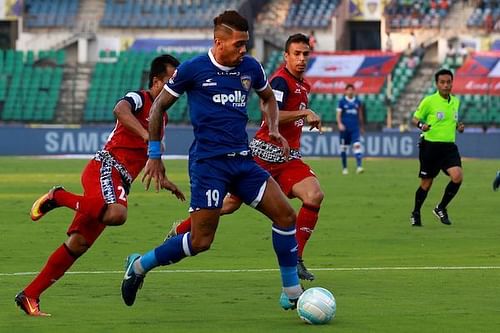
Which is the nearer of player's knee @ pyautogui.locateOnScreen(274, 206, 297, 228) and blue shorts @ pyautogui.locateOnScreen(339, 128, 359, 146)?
player's knee @ pyautogui.locateOnScreen(274, 206, 297, 228)

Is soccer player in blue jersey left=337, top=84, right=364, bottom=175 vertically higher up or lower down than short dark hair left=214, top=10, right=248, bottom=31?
lower down

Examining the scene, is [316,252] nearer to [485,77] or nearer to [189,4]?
[485,77]

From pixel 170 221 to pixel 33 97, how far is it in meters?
32.4

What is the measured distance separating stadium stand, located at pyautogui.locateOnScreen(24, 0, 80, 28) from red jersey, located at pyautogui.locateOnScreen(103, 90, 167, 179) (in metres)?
47.9

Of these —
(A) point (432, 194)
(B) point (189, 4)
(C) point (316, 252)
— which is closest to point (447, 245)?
(C) point (316, 252)

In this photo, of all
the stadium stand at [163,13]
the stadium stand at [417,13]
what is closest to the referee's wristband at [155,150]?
the stadium stand at [417,13]

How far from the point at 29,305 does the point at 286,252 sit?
2.07 m

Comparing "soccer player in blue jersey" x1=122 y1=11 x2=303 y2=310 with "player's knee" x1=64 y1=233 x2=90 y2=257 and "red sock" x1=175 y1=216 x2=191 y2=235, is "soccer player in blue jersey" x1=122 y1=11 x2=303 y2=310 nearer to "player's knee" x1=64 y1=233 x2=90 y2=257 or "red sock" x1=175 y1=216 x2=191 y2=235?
"player's knee" x1=64 y1=233 x2=90 y2=257

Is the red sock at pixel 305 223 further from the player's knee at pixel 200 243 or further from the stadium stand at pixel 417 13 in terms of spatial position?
the stadium stand at pixel 417 13

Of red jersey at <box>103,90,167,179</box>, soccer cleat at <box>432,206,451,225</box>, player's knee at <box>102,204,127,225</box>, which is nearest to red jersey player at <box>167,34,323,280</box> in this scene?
red jersey at <box>103,90,167,179</box>

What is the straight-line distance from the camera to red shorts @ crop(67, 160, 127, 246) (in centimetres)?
1123

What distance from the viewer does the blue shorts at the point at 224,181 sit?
10555 mm

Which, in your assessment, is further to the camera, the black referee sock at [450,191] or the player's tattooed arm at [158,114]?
the black referee sock at [450,191]

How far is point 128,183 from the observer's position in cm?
1187
